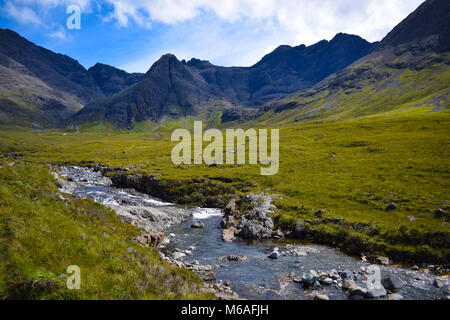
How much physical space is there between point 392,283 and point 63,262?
2067 centimetres

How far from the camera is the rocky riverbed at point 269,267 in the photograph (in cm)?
1730

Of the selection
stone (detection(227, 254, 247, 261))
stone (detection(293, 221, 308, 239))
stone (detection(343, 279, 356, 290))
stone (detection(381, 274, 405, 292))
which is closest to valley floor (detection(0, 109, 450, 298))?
stone (detection(293, 221, 308, 239))

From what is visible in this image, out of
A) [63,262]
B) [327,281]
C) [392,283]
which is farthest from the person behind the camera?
[327,281]

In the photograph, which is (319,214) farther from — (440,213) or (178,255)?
(178,255)

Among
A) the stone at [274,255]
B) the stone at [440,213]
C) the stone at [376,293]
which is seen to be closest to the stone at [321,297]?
the stone at [376,293]

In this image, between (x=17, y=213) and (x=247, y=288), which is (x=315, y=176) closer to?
(x=247, y=288)

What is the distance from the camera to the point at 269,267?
71.5 feet

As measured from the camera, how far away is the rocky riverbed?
17297mm

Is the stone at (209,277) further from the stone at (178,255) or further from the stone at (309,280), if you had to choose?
the stone at (309,280)

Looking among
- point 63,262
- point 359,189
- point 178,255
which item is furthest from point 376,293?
point 359,189

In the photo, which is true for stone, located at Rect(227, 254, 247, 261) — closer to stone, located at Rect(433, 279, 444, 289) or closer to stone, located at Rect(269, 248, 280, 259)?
stone, located at Rect(269, 248, 280, 259)

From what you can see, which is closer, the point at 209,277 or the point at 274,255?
the point at 209,277
